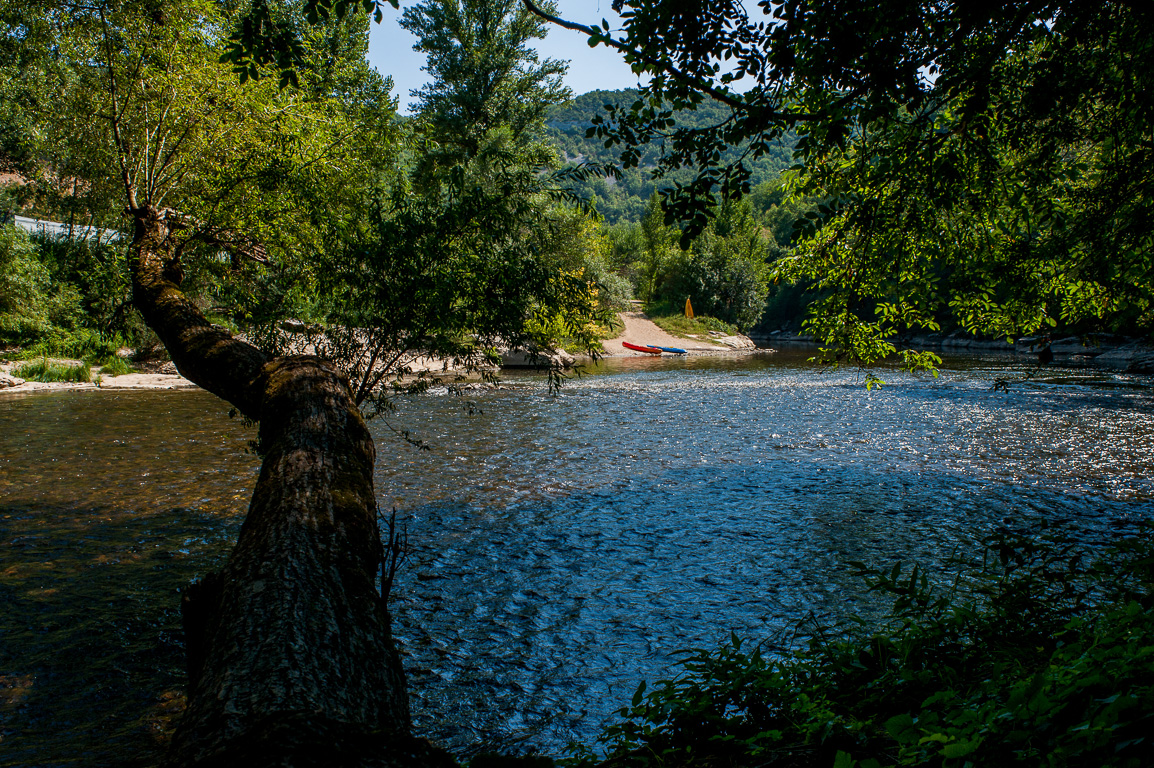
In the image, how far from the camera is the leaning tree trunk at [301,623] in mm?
2436

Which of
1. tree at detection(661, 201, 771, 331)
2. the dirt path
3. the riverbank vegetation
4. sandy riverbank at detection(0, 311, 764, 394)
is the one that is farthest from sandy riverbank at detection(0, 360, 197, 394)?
tree at detection(661, 201, 771, 331)

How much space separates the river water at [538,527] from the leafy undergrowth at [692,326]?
120 ft

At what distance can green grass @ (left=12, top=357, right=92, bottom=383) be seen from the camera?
21.4 m

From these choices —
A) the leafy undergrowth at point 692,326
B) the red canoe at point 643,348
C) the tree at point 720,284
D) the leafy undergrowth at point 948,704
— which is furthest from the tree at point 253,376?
the tree at point 720,284

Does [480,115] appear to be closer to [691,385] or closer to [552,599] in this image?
[691,385]

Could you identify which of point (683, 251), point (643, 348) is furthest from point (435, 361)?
point (643, 348)

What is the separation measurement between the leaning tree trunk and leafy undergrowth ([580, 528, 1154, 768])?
1188mm

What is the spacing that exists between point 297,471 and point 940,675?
14.1ft

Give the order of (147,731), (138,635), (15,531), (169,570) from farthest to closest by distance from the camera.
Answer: (15,531) → (169,570) → (138,635) → (147,731)

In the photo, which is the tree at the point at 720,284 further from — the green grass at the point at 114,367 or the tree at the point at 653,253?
the green grass at the point at 114,367

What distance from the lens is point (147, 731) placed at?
427 centimetres

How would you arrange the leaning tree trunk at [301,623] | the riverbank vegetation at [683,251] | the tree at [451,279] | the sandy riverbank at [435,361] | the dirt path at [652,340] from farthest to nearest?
the dirt path at [652,340] < the sandy riverbank at [435,361] < the tree at [451,279] < the riverbank vegetation at [683,251] < the leaning tree trunk at [301,623]

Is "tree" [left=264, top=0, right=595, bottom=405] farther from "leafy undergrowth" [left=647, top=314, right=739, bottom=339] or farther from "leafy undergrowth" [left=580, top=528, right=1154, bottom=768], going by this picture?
"leafy undergrowth" [left=647, top=314, right=739, bottom=339]

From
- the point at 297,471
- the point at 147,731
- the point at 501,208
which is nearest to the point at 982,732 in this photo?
the point at 297,471
